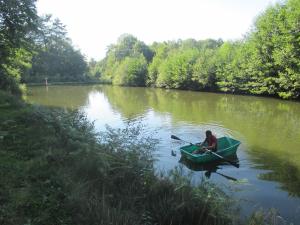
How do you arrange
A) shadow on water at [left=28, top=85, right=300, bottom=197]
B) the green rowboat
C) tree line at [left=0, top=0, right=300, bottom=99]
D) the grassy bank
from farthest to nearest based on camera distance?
tree line at [left=0, top=0, right=300, bottom=99], the green rowboat, shadow on water at [left=28, top=85, right=300, bottom=197], the grassy bank

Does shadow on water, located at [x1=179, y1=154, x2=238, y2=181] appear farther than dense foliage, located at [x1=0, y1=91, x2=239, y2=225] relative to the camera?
Yes

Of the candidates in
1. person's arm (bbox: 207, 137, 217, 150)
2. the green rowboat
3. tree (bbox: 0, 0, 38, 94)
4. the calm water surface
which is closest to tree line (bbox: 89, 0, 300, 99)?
the calm water surface

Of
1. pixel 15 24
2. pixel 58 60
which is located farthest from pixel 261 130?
pixel 58 60

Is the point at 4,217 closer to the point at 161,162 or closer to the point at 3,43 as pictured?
the point at 161,162

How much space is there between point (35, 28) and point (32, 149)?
9.65 meters

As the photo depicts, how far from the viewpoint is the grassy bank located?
15.3ft

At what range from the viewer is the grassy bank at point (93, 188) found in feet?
15.3

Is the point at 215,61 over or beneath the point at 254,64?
over

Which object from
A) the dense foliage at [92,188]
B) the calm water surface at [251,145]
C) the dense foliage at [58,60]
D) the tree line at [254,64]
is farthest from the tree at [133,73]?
the dense foliage at [92,188]

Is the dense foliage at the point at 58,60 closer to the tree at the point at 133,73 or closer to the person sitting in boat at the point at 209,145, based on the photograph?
the tree at the point at 133,73

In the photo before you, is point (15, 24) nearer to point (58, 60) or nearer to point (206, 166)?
point (206, 166)

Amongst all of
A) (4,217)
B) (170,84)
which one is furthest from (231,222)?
(170,84)

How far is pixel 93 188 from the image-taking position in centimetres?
570

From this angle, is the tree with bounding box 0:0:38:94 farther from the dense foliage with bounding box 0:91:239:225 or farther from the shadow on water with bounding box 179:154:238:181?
the shadow on water with bounding box 179:154:238:181
